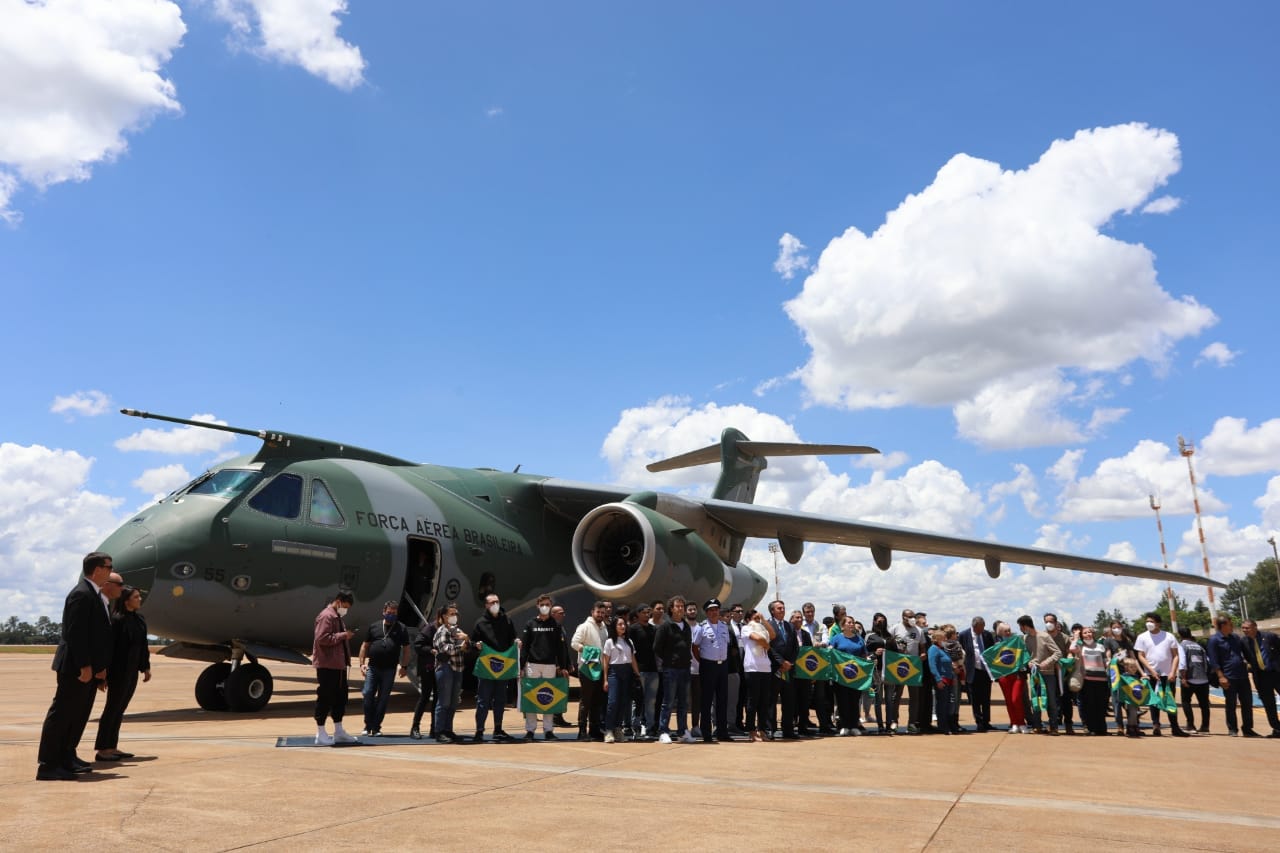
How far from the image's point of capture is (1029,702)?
A: 1240cm

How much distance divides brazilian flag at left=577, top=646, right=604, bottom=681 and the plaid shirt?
1263mm

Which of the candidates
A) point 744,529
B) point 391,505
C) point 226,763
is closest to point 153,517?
point 391,505

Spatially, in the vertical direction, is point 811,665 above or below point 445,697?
above

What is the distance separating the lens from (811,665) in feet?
37.0

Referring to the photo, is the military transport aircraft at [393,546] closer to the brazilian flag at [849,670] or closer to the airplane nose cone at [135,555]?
the airplane nose cone at [135,555]

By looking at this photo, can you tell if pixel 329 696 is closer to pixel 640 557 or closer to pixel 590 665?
pixel 590 665

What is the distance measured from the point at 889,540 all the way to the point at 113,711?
1298 cm

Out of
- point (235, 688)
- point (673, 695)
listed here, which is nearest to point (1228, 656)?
point (673, 695)

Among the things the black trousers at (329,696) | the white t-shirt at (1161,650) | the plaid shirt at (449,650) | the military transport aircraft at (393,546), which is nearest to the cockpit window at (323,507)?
the military transport aircraft at (393,546)

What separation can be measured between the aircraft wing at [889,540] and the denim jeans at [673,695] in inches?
267

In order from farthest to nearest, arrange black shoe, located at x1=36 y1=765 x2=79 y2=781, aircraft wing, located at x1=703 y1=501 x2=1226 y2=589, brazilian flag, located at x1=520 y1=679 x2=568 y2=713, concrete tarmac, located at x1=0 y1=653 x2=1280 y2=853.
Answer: aircraft wing, located at x1=703 y1=501 x2=1226 y2=589 < brazilian flag, located at x1=520 y1=679 x2=568 y2=713 < black shoe, located at x1=36 y1=765 x2=79 y2=781 < concrete tarmac, located at x1=0 y1=653 x2=1280 y2=853

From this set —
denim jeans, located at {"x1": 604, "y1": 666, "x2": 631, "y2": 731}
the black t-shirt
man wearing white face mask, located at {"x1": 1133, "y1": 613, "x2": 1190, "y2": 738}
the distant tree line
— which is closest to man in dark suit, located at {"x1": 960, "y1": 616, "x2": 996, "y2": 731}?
man wearing white face mask, located at {"x1": 1133, "y1": 613, "x2": 1190, "y2": 738}

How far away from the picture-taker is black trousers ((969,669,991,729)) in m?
12.2

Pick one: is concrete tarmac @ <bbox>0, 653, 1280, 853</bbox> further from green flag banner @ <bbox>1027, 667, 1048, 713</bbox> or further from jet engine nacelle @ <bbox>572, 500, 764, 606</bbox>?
jet engine nacelle @ <bbox>572, 500, 764, 606</bbox>
